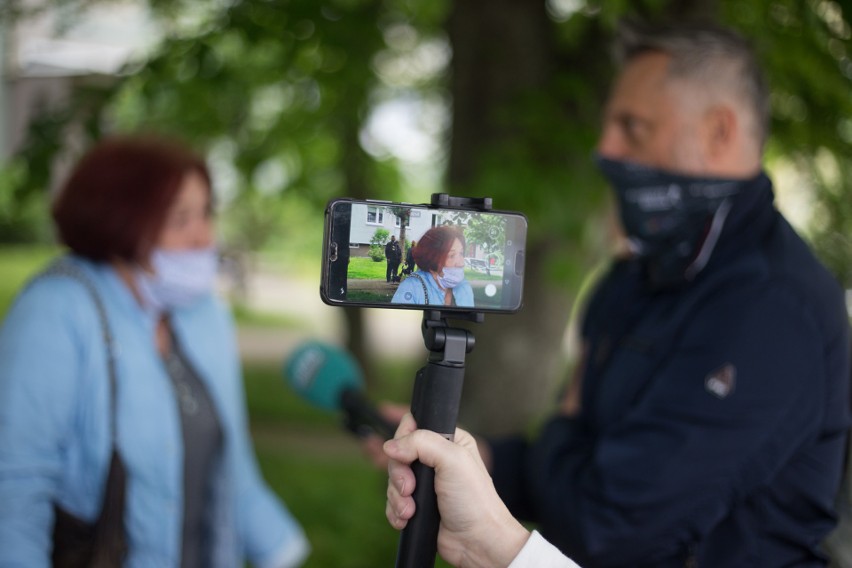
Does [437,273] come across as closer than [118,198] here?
Yes

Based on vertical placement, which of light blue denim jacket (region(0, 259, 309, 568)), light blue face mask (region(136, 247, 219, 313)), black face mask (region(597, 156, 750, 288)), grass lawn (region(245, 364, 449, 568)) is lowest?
grass lawn (region(245, 364, 449, 568))

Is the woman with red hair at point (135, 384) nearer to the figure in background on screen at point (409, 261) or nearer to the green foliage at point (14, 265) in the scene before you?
the figure in background on screen at point (409, 261)

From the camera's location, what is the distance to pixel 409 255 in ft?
3.85

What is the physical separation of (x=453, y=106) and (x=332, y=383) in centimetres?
228

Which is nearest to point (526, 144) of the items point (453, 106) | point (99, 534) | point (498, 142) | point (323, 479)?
point (498, 142)

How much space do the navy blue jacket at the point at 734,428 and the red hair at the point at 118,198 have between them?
1557 millimetres

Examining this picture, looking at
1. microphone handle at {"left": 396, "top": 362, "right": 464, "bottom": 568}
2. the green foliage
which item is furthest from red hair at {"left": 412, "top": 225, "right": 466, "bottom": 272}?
the green foliage

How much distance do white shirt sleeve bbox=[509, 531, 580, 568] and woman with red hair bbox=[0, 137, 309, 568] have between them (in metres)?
1.45

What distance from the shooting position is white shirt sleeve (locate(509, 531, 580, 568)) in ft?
4.31

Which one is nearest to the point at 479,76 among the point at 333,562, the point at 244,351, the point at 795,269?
the point at 795,269

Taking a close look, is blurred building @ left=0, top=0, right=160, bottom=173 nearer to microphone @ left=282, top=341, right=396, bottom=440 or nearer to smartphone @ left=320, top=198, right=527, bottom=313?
microphone @ left=282, top=341, right=396, bottom=440

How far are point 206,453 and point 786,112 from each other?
2895 mm

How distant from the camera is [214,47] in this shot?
3471 millimetres

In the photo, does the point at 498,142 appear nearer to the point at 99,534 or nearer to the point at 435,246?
the point at 99,534
